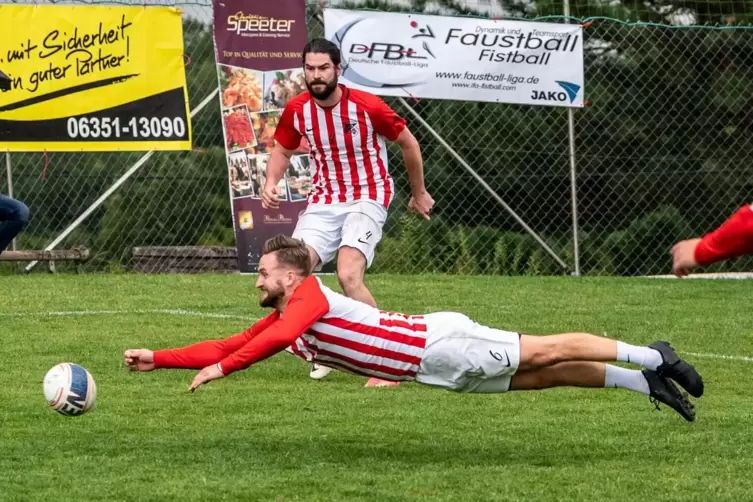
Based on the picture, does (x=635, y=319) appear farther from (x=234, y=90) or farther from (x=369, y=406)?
(x=234, y=90)

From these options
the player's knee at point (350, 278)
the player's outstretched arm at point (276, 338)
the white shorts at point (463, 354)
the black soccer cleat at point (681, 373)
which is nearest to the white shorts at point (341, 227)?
the player's knee at point (350, 278)

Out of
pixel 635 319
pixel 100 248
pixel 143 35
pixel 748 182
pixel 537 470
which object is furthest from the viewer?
pixel 748 182

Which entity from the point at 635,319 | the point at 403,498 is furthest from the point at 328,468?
the point at 635,319

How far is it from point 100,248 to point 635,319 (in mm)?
6023

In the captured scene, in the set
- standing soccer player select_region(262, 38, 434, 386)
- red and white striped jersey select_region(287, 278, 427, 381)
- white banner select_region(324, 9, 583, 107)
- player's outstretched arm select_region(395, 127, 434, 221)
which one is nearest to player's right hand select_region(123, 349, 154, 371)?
red and white striped jersey select_region(287, 278, 427, 381)

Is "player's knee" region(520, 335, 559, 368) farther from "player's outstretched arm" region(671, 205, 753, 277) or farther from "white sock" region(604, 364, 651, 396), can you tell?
"player's outstretched arm" region(671, 205, 753, 277)

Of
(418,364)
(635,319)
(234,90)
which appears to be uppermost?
(234,90)

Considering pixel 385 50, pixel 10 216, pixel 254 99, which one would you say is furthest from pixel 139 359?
pixel 385 50

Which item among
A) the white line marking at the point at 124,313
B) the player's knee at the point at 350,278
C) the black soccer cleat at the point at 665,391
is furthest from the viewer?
the white line marking at the point at 124,313

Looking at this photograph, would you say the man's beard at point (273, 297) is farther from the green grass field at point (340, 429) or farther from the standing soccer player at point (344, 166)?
the standing soccer player at point (344, 166)

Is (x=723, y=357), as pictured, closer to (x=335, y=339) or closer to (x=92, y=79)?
(x=335, y=339)

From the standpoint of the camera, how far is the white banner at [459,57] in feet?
45.5

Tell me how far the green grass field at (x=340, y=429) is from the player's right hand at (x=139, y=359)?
36 cm

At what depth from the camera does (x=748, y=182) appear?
15.9 m
